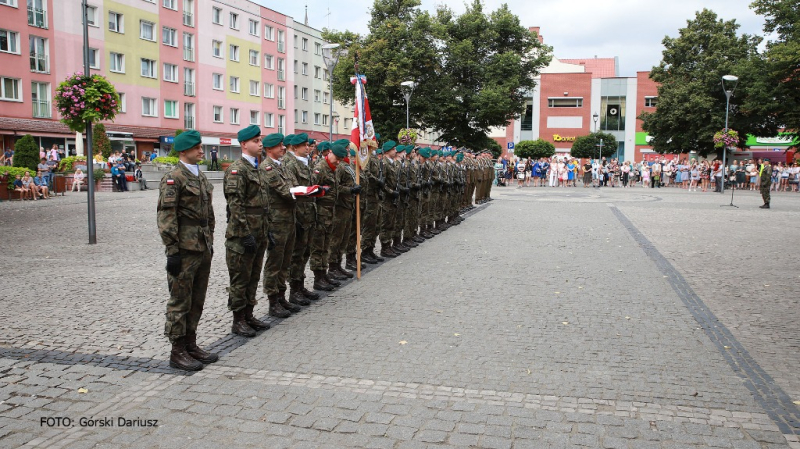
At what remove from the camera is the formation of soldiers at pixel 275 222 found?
545 centimetres

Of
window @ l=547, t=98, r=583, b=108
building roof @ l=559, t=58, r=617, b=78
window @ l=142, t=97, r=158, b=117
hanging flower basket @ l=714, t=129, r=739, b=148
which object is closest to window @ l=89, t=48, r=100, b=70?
window @ l=142, t=97, r=158, b=117

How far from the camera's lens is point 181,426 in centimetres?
429

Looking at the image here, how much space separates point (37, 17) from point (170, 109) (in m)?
12.5

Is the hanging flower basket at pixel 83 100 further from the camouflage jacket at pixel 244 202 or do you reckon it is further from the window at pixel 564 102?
the window at pixel 564 102

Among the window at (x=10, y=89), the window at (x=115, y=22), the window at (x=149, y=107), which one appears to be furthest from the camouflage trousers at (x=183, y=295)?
the window at (x=149, y=107)

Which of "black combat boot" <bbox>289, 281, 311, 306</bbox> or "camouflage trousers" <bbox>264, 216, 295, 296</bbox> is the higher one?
"camouflage trousers" <bbox>264, 216, 295, 296</bbox>

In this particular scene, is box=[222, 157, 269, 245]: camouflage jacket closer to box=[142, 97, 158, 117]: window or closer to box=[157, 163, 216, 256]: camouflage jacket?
box=[157, 163, 216, 256]: camouflage jacket

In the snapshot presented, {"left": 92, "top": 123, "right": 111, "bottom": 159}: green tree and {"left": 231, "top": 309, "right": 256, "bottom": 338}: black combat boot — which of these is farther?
{"left": 92, "top": 123, "right": 111, "bottom": 159}: green tree

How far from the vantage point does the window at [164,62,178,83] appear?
162 feet

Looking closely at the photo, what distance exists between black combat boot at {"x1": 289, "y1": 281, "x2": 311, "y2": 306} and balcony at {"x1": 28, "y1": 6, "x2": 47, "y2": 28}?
38.6 m

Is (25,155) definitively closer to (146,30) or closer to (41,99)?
(41,99)

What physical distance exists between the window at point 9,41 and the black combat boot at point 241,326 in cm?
3832

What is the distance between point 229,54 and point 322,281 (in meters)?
51.7

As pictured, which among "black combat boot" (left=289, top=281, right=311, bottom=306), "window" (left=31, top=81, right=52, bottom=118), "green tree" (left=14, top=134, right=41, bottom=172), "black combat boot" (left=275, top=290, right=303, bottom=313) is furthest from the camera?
"window" (left=31, top=81, right=52, bottom=118)
